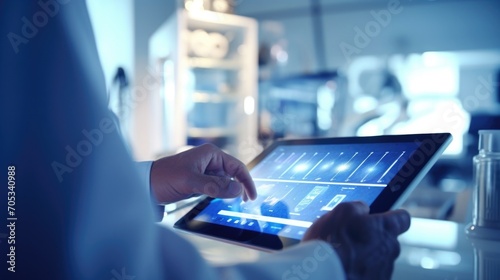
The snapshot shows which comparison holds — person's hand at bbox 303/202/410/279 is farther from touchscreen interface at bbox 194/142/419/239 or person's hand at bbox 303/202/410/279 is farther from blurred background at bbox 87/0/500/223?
blurred background at bbox 87/0/500/223

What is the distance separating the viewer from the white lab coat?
19.7 inches

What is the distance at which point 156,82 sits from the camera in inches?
130

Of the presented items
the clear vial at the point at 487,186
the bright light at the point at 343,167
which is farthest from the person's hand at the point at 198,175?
the clear vial at the point at 487,186

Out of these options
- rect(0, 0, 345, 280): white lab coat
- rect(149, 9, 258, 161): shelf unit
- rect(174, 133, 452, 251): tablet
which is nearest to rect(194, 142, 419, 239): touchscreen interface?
rect(174, 133, 452, 251): tablet

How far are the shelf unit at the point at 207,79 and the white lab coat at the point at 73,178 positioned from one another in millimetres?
2510

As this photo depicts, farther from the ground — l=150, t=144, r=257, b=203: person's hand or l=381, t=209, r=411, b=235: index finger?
l=150, t=144, r=257, b=203: person's hand

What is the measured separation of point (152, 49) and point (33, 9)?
3000 millimetres

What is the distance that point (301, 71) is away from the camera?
4.69 meters

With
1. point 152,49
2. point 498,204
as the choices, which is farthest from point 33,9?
point 152,49

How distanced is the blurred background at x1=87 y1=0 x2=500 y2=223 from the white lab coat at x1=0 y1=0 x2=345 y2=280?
1.96 m

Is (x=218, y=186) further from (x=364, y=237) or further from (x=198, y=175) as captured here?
(x=364, y=237)

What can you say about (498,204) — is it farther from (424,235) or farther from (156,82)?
(156,82)

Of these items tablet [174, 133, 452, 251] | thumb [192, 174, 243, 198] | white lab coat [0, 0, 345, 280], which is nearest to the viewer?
white lab coat [0, 0, 345, 280]

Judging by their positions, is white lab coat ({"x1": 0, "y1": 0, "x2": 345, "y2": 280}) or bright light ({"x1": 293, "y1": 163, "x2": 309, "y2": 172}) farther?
bright light ({"x1": 293, "y1": 163, "x2": 309, "y2": 172})
